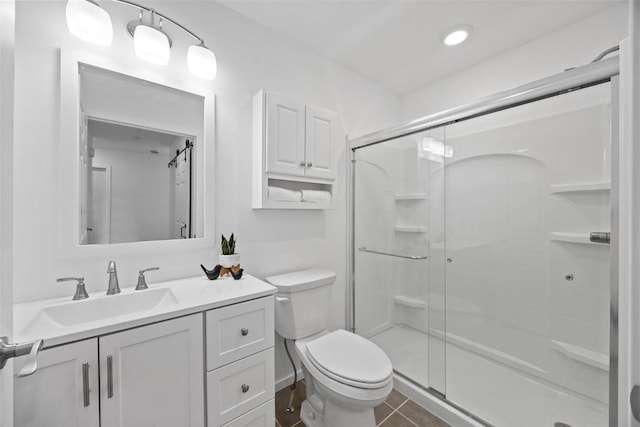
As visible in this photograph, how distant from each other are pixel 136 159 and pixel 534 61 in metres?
2.68

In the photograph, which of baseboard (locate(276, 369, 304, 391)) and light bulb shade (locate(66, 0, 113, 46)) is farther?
baseboard (locate(276, 369, 304, 391))

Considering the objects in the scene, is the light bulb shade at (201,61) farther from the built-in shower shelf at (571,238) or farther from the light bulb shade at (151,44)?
the built-in shower shelf at (571,238)

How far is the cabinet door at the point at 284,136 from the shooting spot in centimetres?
157

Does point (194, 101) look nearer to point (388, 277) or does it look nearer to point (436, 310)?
point (388, 277)

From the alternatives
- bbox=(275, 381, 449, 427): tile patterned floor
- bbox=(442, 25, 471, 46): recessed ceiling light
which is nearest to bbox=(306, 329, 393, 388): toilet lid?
bbox=(275, 381, 449, 427): tile patterned floor

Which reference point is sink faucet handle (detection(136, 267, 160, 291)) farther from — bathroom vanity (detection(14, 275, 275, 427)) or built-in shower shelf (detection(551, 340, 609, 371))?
built-in shower shelf (detection(551, 340, 609, 371))

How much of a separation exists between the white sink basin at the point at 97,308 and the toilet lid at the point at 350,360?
2.58 ft

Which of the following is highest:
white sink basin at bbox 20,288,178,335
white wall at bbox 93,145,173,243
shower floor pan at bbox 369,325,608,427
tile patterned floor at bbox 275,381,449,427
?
white wall at bbox 93,145,173,243

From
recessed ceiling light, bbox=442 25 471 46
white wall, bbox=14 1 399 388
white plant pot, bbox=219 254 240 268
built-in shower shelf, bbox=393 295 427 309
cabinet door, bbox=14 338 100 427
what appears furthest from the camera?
built-in shower shelf, bbox=393 295 427 309

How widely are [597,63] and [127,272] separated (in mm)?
2235

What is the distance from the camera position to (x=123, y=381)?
87 centimetres

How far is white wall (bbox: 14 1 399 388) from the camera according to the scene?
1.03 m

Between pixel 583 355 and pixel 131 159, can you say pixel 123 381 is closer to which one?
pixel 131 159

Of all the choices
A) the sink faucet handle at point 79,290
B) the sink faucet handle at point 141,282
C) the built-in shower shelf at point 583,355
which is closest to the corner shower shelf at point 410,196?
the built-in shower shelf at point 583,355
